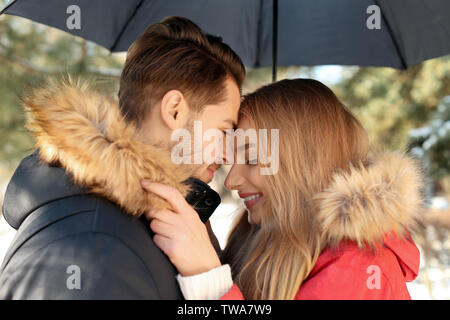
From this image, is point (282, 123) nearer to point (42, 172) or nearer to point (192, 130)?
point (192, 130)

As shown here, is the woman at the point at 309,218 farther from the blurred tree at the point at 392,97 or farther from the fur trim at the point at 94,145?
the blurred tree at the point at 392,97

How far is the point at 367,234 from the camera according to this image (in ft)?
5.44

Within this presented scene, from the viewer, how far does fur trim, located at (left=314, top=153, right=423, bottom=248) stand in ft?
5.45

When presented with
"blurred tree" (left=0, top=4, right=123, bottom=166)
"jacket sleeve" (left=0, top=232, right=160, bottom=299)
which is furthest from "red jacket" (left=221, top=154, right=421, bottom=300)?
"blurred tree" (left=0, top=4, right=123, bottom=166)

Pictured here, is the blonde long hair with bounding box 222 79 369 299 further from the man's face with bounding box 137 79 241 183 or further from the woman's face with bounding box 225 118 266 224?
the man's face with bounding box 137 79 241 183

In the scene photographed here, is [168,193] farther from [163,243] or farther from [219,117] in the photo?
[219,117]

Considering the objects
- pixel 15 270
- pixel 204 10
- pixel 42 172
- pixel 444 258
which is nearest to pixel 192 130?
pixel 42 172

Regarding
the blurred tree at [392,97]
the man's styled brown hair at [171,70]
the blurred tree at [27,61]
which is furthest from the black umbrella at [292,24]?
the blurred tree at [392,97]

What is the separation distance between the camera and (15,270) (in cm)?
123

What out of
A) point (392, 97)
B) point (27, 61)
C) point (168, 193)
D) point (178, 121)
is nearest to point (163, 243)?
point (168, 193)

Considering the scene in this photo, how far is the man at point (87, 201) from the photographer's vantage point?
121 cm

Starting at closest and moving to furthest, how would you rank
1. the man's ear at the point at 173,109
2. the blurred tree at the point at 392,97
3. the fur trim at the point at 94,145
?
1. the fur trim at the point at 94,145
2. the man's ear at the point at 173,109
3. the blurred tree at the point at 392,97

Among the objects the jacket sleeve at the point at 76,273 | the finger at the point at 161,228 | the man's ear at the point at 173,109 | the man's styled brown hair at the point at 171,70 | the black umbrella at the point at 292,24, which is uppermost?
the black umbrella at the point at 292,24

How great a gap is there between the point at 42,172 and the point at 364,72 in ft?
34.4
